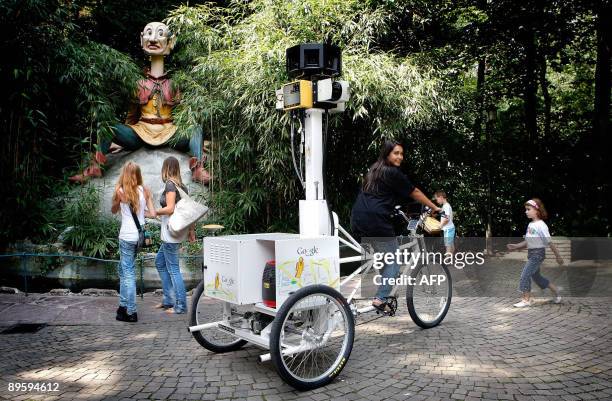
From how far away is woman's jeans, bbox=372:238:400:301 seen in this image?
4.54 meters

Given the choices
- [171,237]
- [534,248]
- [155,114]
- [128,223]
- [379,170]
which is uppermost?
[155,114]

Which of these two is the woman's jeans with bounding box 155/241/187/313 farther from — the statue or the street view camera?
the statue

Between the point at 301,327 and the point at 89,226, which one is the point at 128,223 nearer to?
the point at 301,327

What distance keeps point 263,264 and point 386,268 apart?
1.28 meters

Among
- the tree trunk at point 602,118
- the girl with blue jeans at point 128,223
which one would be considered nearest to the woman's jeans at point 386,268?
the girl with blue jeans at point 128,223

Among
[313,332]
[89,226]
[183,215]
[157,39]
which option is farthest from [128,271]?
[157,39]

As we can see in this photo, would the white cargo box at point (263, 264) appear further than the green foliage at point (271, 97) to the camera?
No

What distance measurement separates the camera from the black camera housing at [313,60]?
4328 millimetres

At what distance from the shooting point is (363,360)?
13.6ft

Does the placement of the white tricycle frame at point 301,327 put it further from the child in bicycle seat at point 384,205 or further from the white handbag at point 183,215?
the white handbag at point 183,215

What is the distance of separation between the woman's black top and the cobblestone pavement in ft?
3.21

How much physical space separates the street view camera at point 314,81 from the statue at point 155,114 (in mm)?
4620

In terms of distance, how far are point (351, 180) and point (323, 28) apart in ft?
8.10

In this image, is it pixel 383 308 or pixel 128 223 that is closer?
pixel 383 308
